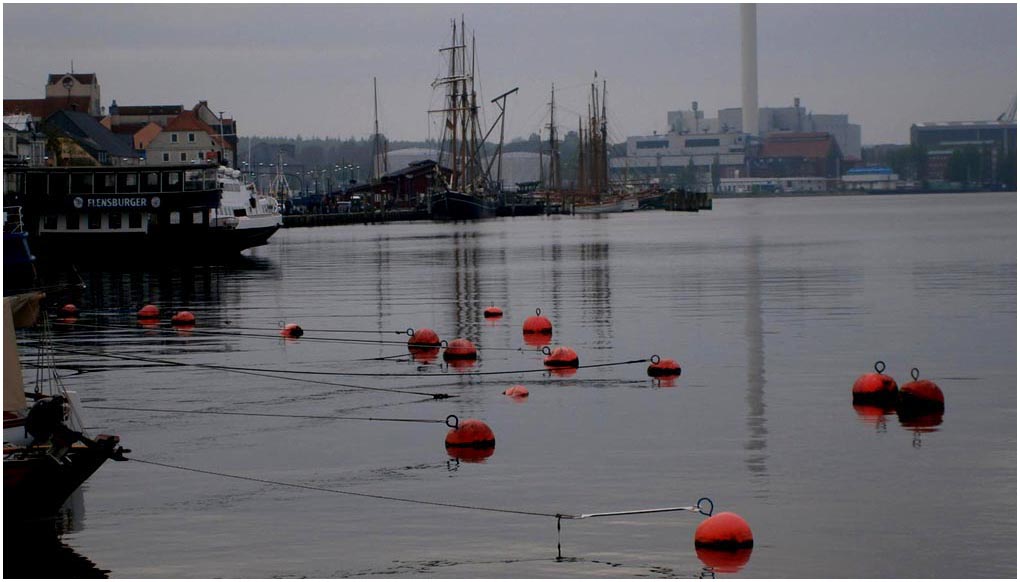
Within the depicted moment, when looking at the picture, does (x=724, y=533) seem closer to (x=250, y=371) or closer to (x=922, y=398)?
(x=922, y=398)

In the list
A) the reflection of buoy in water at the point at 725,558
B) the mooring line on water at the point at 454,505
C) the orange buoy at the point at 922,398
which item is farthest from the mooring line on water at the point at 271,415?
the reflection of buoy in water at the point at 725,558

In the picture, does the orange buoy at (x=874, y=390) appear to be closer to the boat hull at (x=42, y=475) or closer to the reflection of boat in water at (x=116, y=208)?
the boat hull at (x=42, y=475)

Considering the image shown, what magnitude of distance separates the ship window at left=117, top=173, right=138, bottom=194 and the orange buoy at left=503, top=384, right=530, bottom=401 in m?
67.5

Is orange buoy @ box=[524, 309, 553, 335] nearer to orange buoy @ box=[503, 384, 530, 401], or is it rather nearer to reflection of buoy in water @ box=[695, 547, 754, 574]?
orange buoy @ box=[503, 384, 530, 401]

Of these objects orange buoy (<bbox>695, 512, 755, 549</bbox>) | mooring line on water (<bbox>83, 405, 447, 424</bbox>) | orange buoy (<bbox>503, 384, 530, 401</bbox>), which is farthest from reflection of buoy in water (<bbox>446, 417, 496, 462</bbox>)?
orange buoy (<bbox>695, 512, 755, 549</bbox>)

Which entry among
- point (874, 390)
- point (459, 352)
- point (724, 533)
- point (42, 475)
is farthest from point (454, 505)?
point (459, 352)

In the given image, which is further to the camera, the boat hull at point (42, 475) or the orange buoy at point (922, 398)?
the orange buoy at point (922, 398)

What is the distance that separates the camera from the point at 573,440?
30.1 metres

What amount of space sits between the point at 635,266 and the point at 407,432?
6128 centimetres

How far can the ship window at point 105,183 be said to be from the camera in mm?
99438

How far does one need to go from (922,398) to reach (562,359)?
11163 millimetres

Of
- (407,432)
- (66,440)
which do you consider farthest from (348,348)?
(66,440)

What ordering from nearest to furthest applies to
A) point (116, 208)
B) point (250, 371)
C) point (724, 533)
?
1. point (724, 533)
2. point (250, 371)
3. point (116, 208)

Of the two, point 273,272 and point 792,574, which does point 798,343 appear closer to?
point 792,574
